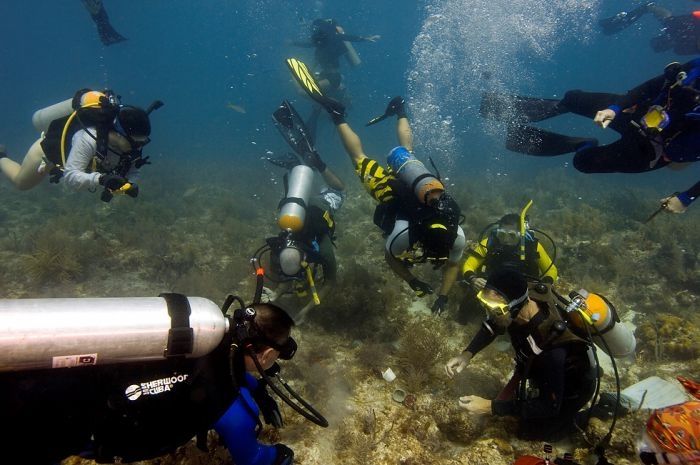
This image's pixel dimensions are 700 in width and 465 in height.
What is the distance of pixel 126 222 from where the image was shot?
12.0 m

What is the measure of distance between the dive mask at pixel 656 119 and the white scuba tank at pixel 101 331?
5531mm

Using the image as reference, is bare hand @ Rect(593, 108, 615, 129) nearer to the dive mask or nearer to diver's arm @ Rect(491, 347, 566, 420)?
the dive mask

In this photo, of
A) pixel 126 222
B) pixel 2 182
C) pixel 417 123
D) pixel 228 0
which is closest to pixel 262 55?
pixel 228 0

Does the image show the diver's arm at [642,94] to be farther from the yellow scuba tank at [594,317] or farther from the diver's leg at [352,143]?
the diver's leg at [352,143]

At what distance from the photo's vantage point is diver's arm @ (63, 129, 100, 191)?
5.68 metres

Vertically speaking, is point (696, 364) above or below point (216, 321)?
below

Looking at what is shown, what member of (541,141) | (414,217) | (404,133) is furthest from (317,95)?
(541,141)

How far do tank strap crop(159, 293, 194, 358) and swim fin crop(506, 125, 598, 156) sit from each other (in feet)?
23.6

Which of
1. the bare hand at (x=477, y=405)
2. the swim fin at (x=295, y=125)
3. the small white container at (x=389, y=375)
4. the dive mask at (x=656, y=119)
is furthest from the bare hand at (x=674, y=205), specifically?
the swim fin at (x=295, y=125)

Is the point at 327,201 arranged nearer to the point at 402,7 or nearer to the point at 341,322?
the point at 341,322

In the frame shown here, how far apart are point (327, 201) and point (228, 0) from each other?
145m

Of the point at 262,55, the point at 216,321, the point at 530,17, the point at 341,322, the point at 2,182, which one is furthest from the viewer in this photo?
the point at 262,55

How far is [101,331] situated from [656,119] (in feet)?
20.5

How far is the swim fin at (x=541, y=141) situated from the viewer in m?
6.86
